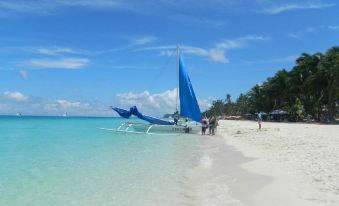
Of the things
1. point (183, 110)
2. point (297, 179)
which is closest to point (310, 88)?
point (183, 110)

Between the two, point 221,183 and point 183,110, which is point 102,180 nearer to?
point 221,183

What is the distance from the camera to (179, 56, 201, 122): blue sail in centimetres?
3472

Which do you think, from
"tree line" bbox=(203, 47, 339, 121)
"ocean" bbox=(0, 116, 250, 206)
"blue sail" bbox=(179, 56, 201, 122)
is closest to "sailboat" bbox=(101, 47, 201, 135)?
"blue sail" bbox=(179, 56, 201, 122)

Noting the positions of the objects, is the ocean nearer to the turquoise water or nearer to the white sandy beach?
the turquoise water

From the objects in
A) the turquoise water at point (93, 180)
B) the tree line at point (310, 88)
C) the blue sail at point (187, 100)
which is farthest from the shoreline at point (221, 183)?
the tree line at point (310, 88)

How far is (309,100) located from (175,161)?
207 ft

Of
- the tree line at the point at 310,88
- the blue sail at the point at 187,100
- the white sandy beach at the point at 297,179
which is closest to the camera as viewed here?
the white sandy beach at the point at 297,179

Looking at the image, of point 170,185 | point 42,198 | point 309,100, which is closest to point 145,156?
point 170,185

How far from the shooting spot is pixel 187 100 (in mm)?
34844

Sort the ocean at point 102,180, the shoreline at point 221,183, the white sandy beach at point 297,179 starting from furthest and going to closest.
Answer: the ocean at point 102,180 → the shoreline at point 221,183 → the white sandy beach at point 297,179

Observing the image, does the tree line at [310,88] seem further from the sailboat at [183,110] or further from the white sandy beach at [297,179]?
the white sandy beach at [297,179]

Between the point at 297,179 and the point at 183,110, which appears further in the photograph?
the point at 183,110

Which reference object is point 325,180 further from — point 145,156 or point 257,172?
point 145,156

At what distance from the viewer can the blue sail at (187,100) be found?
1367 inches
